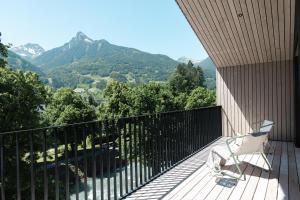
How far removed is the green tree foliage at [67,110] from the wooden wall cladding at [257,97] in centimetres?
2062

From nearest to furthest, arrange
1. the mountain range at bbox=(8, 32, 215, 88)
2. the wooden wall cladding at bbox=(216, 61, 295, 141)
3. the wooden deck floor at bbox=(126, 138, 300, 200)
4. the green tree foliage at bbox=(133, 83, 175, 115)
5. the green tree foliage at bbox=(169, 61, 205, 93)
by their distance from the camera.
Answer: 1. the wooden deck floor at bbox=(126, 138, 300, 200)
2. the wooden wall cladding at bbox=(216, 61, 295, 141)
3. the green tree foliage at bbox=(133, 83, 175, 115)
4. the green tree foliage at bbox=(169, 61, 205, 93)
5. the mountain range at bbox=(8, 32, 215, 88)

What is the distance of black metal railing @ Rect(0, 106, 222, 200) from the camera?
7.86ft

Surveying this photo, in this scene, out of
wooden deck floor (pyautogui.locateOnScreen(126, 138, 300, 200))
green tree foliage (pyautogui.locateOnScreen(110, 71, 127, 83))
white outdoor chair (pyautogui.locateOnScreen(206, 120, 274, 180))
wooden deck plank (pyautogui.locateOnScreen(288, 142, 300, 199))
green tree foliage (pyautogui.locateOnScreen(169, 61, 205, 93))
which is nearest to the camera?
wooden deck plank (pyautogui.locateOnScreen(288, 142, 300, 199))

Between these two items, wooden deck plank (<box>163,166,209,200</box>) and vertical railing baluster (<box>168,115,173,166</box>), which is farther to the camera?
vertical railing baluster (<box>168,115,173,166</box>)

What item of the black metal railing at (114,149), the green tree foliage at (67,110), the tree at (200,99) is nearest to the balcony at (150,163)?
the black metal railing at (114,149)

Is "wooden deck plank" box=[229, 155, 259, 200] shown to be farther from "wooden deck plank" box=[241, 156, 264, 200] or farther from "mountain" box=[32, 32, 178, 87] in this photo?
"mountain" box=[32, 32, 178, 87]

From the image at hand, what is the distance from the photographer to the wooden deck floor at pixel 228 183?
323 cm

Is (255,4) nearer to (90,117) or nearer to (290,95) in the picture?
(290,95)

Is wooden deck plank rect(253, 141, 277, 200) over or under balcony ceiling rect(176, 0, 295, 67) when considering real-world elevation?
under

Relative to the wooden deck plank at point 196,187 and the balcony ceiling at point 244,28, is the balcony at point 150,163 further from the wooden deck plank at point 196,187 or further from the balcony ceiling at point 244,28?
the balcony ceiling at point 244,28

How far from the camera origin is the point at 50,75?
95625mm

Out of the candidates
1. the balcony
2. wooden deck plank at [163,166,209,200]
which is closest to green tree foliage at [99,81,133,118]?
the balcony

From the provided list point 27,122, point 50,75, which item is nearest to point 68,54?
point 50,75

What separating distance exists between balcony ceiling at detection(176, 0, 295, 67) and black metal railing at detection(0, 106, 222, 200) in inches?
68.3
